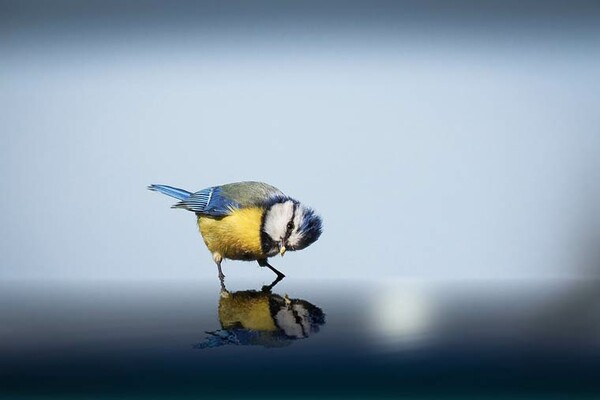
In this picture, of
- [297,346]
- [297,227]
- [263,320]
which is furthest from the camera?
[297,227]

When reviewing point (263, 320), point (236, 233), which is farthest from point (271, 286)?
point (263, 320)

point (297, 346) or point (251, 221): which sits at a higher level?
point (251, 221)

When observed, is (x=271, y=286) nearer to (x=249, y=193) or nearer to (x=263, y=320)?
(x=249, y=193)

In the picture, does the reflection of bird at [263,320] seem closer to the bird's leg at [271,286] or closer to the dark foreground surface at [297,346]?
the dark foreground surface at [297,346]

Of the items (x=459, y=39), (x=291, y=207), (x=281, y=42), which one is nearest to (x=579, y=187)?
(x=459, y=39)

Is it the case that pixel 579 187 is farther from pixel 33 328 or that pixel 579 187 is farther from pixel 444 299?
pixel 33 328

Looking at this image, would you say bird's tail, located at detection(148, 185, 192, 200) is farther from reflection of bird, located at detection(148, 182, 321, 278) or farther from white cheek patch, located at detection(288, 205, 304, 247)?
white cheek patch, located at detection(288, 205, 304, 247)

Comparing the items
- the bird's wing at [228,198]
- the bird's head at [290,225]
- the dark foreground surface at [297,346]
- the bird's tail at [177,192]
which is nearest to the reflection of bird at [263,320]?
the dark foreground surface at [297,346]
